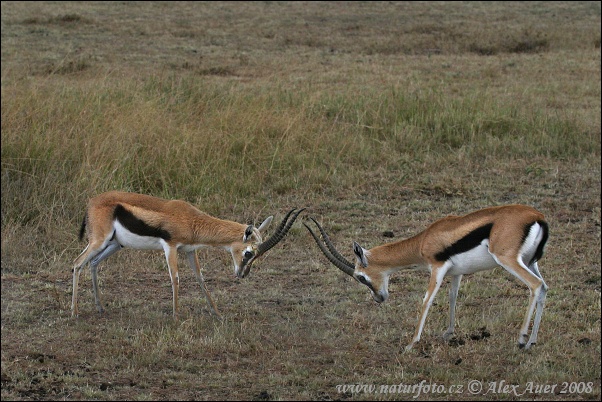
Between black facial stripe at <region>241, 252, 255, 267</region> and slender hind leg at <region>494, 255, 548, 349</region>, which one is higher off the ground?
slender hind leg at <region>494, 255, 548, 349</region>

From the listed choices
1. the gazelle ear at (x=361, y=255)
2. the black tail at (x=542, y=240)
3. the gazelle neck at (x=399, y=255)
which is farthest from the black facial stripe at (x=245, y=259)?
the black tail at (x=542, y=240)

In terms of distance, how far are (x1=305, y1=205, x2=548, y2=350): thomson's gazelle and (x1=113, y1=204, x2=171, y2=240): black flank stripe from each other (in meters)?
1.16

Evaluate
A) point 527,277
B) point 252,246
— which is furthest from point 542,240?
point 252,246

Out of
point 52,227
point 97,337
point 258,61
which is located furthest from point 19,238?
point 258,61

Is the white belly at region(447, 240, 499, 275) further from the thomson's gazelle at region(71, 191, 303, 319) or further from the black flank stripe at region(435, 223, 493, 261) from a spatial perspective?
the thomson's gazelle at region(71, 191, 303, 319)

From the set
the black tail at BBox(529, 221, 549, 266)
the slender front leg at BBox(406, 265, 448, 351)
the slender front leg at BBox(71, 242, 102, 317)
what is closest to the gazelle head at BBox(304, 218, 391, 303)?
the slender front leg at BBox(406, 265, 448, 351)

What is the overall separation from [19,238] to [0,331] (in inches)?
72.5

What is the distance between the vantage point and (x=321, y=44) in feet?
62.6

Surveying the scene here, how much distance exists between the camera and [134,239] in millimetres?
6203

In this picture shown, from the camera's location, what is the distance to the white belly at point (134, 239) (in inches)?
244

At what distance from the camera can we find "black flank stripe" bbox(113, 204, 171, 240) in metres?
6.17

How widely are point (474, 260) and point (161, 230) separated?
212 centimetres

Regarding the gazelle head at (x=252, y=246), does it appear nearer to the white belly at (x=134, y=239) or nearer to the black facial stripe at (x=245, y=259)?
the black facial stripe at (x=245, y=259)

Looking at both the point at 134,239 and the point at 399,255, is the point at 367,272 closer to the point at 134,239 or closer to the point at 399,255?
the point at 399,255
